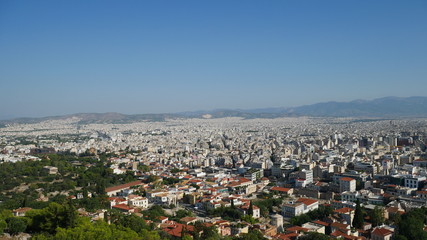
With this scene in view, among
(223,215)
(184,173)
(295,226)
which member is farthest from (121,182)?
(295,226)

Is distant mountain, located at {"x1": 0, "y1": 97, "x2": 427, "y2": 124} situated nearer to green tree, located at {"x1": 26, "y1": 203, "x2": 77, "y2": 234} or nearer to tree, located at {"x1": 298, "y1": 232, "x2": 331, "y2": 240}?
green tree, located at {"x1": 26, "y1": 203, "x2": 77, "y2": 234}

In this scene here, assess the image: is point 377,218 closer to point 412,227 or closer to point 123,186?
point 412,227

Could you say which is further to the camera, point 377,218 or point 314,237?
point 377,218

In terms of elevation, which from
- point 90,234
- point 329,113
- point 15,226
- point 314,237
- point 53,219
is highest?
point 329,113

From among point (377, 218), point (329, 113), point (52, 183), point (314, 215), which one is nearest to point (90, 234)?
point (314, 215)

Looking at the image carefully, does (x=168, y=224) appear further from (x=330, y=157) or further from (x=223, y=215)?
(x=330, y=157)

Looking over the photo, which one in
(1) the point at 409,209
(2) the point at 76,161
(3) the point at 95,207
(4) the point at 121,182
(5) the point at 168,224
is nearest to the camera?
(5) the point at 168,224

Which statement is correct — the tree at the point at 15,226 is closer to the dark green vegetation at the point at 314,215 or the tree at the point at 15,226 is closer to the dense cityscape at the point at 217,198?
the dense cityscape at the point at 217,198
